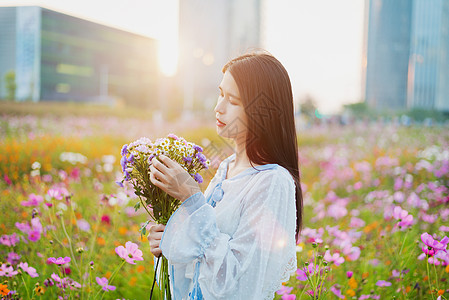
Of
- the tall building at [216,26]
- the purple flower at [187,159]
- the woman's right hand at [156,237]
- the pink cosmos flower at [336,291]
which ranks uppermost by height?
the tall building at [216,26]

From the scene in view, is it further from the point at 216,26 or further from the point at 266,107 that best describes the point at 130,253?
the point at 216,26

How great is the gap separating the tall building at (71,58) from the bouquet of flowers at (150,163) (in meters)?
34.2

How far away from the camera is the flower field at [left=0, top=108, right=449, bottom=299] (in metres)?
1.81

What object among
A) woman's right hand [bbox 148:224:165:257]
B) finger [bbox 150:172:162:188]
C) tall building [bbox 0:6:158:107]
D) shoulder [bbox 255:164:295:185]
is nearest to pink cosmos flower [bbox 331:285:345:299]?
shoulder [bbox 255:164:295:185]

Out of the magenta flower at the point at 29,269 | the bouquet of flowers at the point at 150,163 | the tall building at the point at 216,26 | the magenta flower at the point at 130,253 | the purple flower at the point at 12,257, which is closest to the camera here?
the bouquet of flowers at the point at 150,163

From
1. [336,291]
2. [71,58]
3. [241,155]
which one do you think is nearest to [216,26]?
[71,58]

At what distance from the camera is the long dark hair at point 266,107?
1.23 meters

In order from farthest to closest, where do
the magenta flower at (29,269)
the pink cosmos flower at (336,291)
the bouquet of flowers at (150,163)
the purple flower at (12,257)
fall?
the purple flower at (12,257) < the pink cosmos flower at (336,291) < the magenta flower at (29,269) < the bouquet of flowers at (150,163)

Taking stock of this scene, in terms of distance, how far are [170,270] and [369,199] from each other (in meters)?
3.35

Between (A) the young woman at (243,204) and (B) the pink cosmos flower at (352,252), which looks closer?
(A) the young woman at (243,204)

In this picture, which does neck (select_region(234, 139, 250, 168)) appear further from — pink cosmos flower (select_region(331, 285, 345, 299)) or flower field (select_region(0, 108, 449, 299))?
pink cosmos flower (select_region(331, 285, 345, 299))

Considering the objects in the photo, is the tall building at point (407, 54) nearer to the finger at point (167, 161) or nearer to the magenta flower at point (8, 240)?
the magenta flower at point (8, 240)

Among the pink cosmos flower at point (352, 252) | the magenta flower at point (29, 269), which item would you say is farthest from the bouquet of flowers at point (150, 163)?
the pink cosmos flower at point (352, 252)

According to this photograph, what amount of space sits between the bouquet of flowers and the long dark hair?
8.0 inches
